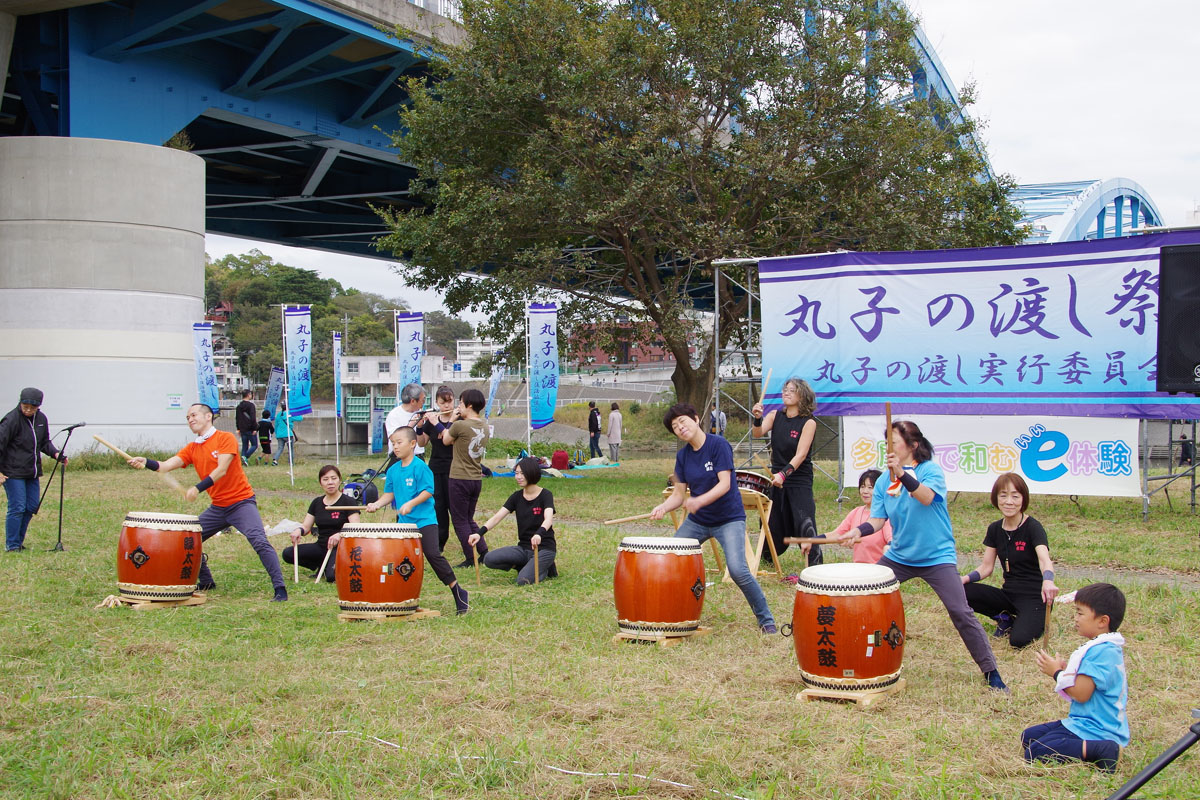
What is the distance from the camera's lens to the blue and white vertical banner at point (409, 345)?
20.0m

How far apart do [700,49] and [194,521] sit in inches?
455

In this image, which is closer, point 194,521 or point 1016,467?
point 194,521

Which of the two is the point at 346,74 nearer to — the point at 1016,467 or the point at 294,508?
the point at 294,508

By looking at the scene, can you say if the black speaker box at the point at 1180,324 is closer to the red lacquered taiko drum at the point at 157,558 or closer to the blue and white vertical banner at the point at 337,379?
the red lacquered taiko drum at the point at 157,558

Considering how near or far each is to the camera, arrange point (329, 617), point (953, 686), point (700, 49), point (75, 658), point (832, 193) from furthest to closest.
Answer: point (832, 193) → point (700, 49) → point (329, 617) → point (75, 658) → point (953, 686)

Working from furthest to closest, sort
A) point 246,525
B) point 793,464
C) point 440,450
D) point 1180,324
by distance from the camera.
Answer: point 440,450 → point 793,464 → point 246,525 → point 1180,324

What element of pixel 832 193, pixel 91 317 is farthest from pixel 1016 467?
pixel 91 317

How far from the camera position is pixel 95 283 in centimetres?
2075

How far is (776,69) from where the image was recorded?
1638cm

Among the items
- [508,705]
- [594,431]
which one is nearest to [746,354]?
[594,431]

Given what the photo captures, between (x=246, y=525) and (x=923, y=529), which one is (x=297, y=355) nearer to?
(x=246, y=525)

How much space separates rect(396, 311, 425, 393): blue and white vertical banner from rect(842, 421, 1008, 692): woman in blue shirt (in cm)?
1478

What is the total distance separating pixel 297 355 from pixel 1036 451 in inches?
531

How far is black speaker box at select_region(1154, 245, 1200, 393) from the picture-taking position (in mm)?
6707
